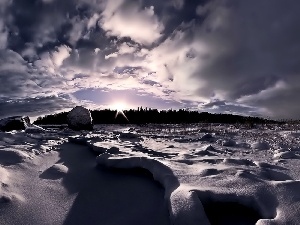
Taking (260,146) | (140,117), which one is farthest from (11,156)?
(140,117)

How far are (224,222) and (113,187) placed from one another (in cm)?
135

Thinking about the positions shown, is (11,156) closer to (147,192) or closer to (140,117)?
(147,192)

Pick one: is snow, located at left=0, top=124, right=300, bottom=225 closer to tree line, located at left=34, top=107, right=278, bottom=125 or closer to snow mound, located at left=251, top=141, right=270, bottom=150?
snow mound, located at left=251, top=141, right=270, bottom=150

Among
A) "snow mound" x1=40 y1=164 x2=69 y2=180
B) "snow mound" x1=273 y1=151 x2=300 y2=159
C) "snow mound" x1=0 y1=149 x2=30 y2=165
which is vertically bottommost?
"snow mound" x1=40 y1=164 x2=69 y2=180

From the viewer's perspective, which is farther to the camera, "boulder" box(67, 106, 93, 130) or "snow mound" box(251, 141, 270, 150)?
"boulder" box(67, 106, 93, 130)

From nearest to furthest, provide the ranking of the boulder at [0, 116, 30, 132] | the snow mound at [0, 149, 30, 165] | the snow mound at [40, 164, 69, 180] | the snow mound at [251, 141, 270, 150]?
1. the snow mound at [40, 164, 69, 180]
2. the snow mound at [0, 149, 30, 165]
3. the snow mound at [251, 141, 270, 150]
4. the boulder at [0, 116, 30, 132]

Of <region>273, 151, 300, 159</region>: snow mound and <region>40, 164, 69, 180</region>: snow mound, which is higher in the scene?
<region>273, 151, 300, 159</region>: snow mound

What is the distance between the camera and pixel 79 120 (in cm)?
1319

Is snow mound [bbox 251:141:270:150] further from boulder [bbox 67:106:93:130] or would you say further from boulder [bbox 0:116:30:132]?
boulder [bbox 0:116:30:132]

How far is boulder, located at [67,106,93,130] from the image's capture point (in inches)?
517

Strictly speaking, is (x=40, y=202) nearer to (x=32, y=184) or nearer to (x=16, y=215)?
(x=16, y=215)

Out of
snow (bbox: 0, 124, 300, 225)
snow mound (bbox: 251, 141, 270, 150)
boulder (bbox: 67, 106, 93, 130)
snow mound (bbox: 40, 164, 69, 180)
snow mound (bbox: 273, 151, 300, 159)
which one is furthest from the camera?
boulder (bbox: 67, 106, 93, 130)

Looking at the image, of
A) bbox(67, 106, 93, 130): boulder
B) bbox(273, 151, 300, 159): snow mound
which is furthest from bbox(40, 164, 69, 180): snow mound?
bbox(67, 106, 93, 130): boulder

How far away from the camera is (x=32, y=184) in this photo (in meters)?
2.98
